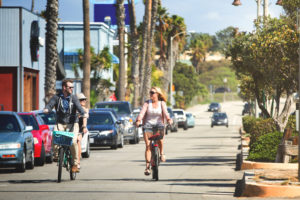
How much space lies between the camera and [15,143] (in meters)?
17.6

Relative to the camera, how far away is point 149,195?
12.9 meters

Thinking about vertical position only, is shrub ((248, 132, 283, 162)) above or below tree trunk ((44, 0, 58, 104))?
below

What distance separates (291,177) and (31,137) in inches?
304

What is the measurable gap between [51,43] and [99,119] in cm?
447

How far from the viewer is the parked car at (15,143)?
57.7 feet

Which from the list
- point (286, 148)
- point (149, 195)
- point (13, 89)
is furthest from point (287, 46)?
point (13, 89)

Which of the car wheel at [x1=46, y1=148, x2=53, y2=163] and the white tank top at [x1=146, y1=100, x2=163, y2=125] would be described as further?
the car wheel at [x1=46, y1=148, x2=53, y2=163]

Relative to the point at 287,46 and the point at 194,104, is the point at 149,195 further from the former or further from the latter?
the point at 194,104

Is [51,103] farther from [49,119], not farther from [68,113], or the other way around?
[49,119]

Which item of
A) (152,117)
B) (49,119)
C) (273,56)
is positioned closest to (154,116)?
(152,117)

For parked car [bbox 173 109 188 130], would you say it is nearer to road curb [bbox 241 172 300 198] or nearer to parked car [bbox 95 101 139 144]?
parked car [bbox 95 101 139 144]

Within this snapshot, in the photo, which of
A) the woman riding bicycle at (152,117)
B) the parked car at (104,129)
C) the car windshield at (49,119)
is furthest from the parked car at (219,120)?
the woman riding bicycle at (152,117)

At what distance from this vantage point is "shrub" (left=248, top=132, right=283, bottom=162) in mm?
18219

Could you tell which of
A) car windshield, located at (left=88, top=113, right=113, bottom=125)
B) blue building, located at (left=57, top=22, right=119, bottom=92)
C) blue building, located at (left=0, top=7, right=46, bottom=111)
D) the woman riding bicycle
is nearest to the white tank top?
the woman riding bicycle
